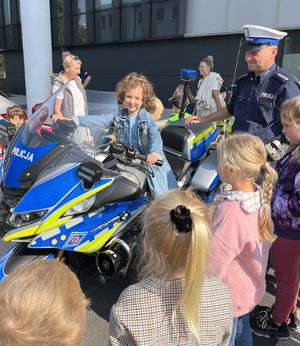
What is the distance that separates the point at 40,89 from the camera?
7.66 m

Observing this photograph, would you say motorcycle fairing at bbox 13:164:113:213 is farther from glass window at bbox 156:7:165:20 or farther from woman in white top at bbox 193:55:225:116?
glass window at bbox 156:7:165:20

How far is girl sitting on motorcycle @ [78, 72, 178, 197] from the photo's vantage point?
2965mm

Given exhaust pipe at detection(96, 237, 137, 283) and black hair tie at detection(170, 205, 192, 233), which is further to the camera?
exhaust pipe at detection(96, 237, 137, 283)

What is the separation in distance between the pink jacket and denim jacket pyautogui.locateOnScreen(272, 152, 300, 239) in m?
0.38

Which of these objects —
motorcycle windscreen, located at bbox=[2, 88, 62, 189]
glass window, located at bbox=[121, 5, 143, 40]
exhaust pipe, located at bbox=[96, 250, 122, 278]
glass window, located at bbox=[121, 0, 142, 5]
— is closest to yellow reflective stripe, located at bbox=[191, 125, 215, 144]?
motorcycle windscreen, located at bbox=[2, 88, 62, 189]

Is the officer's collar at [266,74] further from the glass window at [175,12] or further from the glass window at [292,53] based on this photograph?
the glass window at [175,12]

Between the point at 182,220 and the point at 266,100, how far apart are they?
2.14 meters

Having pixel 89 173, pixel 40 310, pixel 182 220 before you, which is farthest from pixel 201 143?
pixel 40 310

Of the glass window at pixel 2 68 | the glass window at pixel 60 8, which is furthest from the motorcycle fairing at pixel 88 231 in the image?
the glass window at pixel 2 68

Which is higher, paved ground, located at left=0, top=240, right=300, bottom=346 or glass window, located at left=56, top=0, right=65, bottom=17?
glass window, located at left=56, top=0, right=65, bottom=17

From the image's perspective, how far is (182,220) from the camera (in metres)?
1.42

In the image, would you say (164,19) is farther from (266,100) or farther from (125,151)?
(125,151)

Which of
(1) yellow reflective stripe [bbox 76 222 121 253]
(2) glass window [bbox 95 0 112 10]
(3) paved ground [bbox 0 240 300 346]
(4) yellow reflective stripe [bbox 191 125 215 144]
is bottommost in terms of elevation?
(3) paved ground [bbox 0 240 300 346]

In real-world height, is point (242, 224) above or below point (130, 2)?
below
